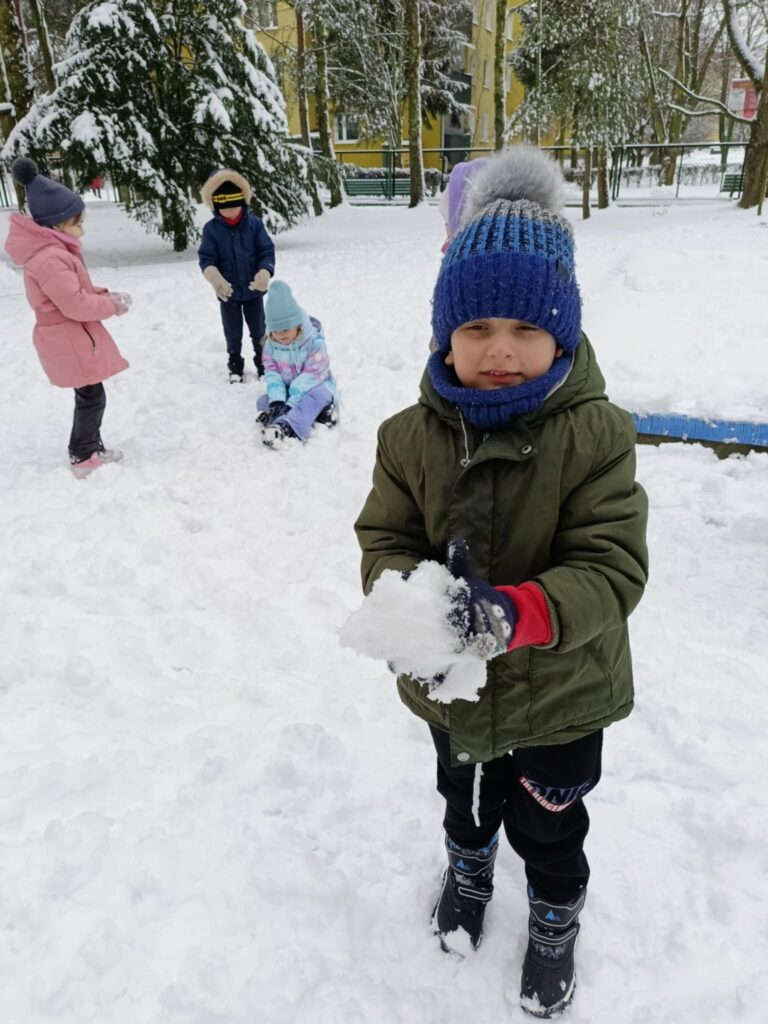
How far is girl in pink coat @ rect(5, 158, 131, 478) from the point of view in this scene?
4449mm

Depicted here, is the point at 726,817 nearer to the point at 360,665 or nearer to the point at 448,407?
the point at 360,665

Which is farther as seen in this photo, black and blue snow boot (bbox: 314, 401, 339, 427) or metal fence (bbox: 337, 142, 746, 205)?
metal fence (bbox: 337, 142, 746, 205)

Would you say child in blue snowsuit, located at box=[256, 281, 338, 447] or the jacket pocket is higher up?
the jacket pocket

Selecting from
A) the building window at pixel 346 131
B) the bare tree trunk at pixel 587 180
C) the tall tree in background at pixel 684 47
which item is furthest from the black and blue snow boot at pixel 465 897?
the building window at pixel 346 131

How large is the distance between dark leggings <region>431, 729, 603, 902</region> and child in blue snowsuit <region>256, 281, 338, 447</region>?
3.84 meters

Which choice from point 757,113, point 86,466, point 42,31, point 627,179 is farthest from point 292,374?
point 627,179

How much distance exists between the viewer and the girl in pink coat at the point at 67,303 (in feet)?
14.6

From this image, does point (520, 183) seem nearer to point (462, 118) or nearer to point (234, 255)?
point (234, 255)

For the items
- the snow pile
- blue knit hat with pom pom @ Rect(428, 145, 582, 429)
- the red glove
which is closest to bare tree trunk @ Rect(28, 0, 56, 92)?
blue knit hat with pom pom @ Rect(428, 145, 582, 429)

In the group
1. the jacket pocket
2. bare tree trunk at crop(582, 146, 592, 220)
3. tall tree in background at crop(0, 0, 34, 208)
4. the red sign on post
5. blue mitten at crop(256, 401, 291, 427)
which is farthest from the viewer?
the red sign on post

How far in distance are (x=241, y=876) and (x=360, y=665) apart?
112 cm

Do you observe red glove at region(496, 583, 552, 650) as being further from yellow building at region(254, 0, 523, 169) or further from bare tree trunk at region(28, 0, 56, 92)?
yellow building at region(254, 0, 523, 169)

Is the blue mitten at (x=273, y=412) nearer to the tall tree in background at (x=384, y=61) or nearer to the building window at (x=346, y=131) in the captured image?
the tall tree in background at (x=384, y=61)

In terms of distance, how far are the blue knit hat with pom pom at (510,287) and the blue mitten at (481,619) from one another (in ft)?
1.25
